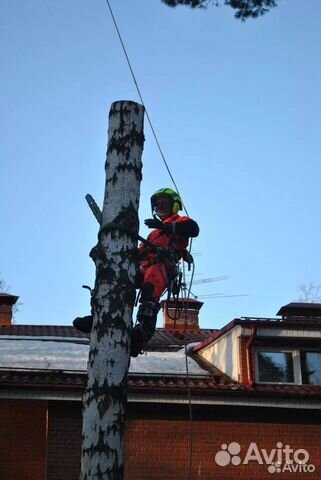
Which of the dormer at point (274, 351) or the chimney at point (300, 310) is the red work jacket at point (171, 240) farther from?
the chimney at point (300, 310)

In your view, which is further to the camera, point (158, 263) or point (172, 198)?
point (172, 198)

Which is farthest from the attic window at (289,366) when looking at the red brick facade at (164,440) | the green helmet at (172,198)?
the green helmet at (172,198)

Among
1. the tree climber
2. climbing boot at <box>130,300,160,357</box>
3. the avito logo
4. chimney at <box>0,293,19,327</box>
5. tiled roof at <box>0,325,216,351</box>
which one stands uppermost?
chimney at <box>0,293,19,327</box>

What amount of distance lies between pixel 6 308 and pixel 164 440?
841cm

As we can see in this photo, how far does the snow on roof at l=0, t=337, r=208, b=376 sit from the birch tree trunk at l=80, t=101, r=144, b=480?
8.82 m

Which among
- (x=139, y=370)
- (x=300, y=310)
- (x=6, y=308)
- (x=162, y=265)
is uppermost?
(x=6, y=308)

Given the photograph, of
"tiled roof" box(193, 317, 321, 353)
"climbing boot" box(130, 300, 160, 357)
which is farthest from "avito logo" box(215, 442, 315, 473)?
"climbing boot" box(130, 300, 160, 357)

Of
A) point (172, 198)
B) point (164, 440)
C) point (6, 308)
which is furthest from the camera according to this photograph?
point (6, 308)

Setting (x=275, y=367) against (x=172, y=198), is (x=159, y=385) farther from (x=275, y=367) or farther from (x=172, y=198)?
(x=172, y=198)

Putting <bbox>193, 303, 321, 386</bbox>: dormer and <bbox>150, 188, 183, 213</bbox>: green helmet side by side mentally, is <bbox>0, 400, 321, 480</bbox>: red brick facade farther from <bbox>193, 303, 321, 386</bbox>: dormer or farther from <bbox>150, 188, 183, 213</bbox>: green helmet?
<bbox>150, 188, 183, 213</bbox>: green helmet

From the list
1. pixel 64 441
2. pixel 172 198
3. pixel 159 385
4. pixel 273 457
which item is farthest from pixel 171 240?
pixel 273 457

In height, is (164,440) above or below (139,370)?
below

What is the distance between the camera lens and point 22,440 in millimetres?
13086

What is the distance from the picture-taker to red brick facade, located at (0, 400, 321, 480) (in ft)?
39.3
